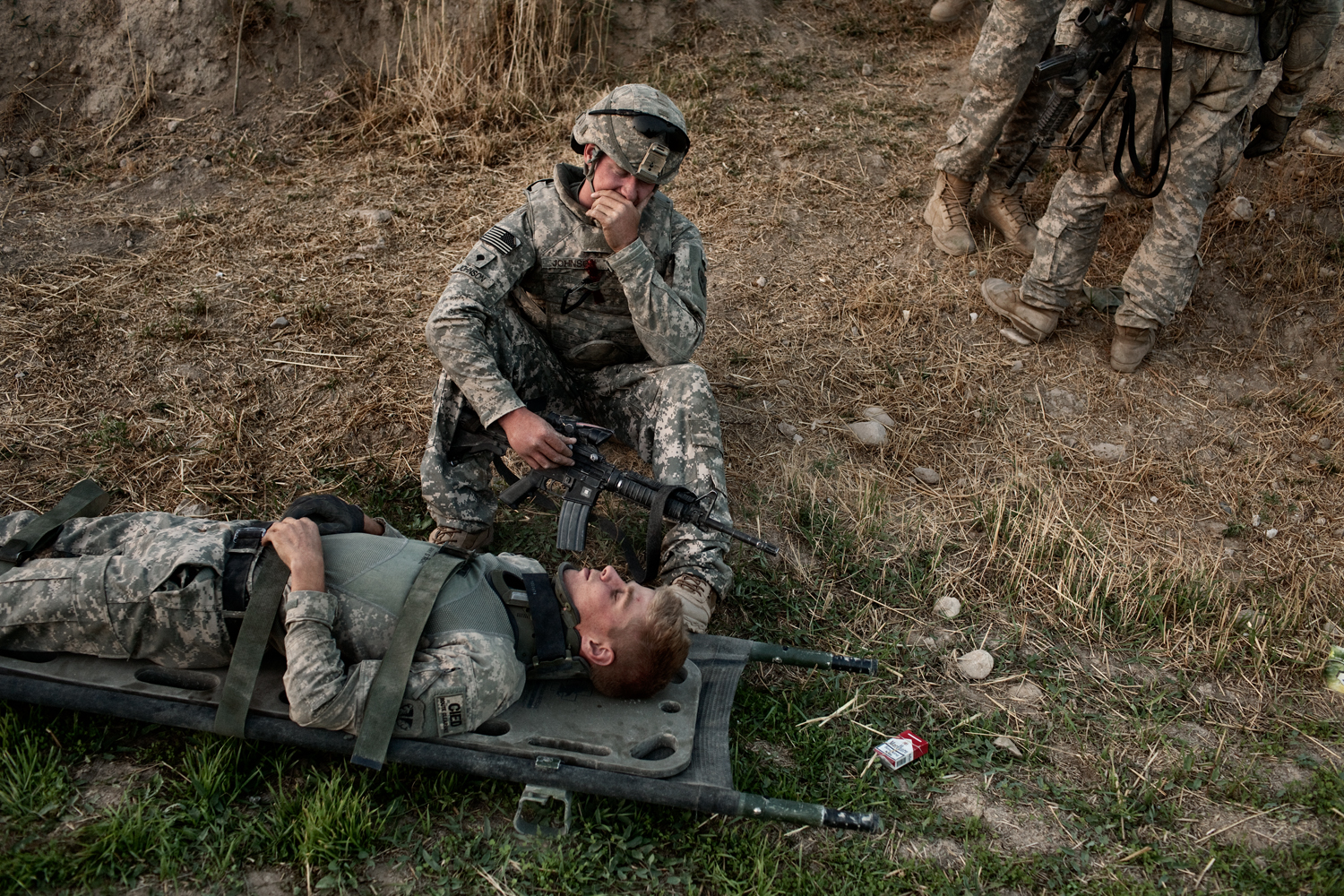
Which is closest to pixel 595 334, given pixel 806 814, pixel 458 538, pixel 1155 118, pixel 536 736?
pixel 458 538

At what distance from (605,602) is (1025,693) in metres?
1.85

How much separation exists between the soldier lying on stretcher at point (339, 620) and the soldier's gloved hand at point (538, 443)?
24.4 inches

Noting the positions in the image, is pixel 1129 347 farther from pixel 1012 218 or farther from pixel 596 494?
pixel 596 494

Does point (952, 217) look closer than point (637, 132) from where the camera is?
No

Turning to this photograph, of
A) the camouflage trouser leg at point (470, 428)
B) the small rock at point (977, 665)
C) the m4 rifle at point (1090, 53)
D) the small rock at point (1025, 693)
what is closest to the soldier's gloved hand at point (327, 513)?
the camouflage trouser leg at point (470, 428)

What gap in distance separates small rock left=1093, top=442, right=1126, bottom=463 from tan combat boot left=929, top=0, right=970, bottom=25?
16.3 ft

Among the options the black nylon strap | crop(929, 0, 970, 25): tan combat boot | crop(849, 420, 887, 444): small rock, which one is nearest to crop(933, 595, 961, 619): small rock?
crop(849, 420, 887, 444): small rock

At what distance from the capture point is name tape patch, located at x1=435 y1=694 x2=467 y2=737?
2.92 m

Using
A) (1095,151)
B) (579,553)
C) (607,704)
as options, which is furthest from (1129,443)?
(607,704)

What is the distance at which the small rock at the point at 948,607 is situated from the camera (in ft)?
13.7

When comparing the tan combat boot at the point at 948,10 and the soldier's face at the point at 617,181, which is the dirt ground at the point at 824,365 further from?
the soldier's face at the point at 617,181

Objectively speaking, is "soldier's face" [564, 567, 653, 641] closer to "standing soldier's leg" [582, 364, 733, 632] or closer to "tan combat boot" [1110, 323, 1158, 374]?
"standing soldier's leg" [582, 364, 733, 632]

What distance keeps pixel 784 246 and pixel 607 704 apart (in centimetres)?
404

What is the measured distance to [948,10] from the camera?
8391 millimetres
